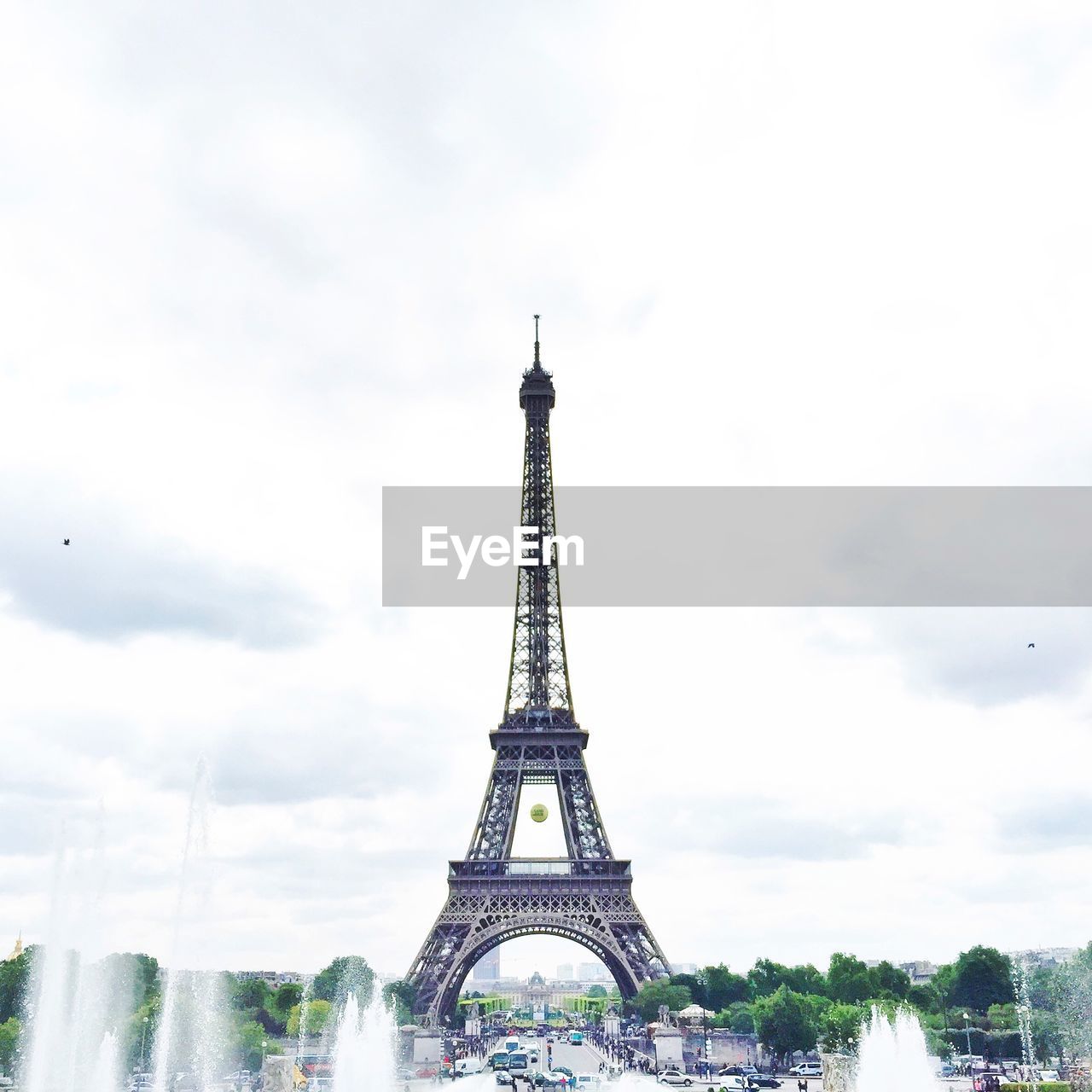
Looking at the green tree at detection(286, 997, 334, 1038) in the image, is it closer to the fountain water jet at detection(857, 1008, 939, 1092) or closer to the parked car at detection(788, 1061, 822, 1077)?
the parked car at detection(788, 1061, 822, 1077)

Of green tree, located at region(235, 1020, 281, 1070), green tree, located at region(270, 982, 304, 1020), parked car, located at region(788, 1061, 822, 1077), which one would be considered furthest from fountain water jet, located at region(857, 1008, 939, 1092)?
green tree, located at region(270, 982, 304, 1020)

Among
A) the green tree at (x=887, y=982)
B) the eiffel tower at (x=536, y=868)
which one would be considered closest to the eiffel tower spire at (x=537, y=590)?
the eiffel tower at (x=536, y=868)

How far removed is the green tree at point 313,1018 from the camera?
92.9 meters

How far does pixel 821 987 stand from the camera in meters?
103

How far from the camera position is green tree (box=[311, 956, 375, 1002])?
103000mm

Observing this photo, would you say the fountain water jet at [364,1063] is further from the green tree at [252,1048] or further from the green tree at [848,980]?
the green tree at [848,980]

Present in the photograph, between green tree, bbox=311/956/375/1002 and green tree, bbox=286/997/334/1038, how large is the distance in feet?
10.8

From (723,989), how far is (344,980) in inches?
1394

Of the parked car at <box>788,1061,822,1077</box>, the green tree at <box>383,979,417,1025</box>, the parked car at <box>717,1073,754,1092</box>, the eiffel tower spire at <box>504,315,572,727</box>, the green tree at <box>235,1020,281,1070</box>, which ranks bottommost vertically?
the parked car at <box>717,1073,754,1092</box>

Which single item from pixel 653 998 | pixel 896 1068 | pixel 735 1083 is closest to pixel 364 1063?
pixel 735 1083

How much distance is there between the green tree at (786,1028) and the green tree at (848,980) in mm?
19495

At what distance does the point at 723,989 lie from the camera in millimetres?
111438

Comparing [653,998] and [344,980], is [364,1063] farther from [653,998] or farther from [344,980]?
[344,980]

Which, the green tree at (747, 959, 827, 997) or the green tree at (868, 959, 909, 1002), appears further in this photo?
the green tree at (747, 959, 827, 997)
